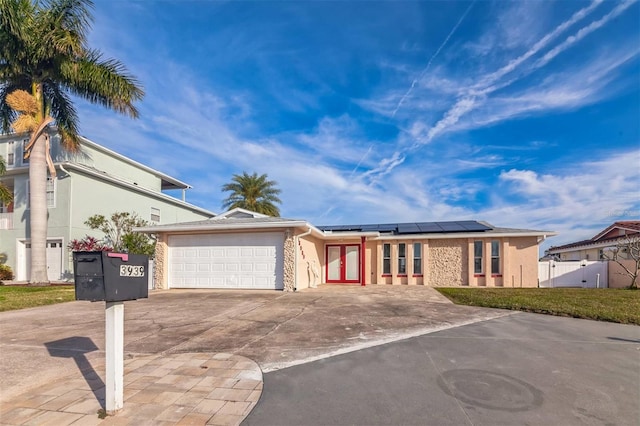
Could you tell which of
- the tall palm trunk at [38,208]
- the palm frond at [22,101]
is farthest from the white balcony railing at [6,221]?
the palm frond at [22,101]

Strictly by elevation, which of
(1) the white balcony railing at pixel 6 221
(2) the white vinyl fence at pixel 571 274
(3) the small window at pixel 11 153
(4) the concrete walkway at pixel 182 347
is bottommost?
(2) the white vinyl fence at pixel 571 274

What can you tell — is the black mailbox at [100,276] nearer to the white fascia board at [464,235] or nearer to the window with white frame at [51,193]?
the white fascia board at [464,235]

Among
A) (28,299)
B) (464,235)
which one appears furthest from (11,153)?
(464,235)

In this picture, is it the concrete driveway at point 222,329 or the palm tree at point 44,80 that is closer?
the concrete driveway at point 222,329

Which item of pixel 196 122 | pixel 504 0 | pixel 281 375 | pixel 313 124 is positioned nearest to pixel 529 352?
A: pixel 281 375

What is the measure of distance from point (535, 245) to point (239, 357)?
54.5 ft

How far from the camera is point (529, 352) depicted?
504cm

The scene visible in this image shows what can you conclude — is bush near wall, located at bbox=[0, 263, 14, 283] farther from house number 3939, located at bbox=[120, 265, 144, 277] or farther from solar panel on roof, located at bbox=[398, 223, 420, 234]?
solar panel on roof, located at bbox=[398, 223, 420, 234]

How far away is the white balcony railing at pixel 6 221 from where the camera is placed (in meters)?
18.2

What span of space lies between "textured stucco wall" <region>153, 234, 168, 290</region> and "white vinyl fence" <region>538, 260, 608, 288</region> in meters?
18.8

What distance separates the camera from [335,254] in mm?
18234

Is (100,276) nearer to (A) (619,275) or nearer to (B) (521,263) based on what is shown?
(B) (521,263)

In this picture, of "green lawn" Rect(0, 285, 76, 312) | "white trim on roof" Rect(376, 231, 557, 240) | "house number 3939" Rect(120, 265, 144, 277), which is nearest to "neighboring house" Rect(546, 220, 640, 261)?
"white trim on roof" Rect(376, 231, 557, 240)

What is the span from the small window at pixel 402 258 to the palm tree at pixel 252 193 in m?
13.8
